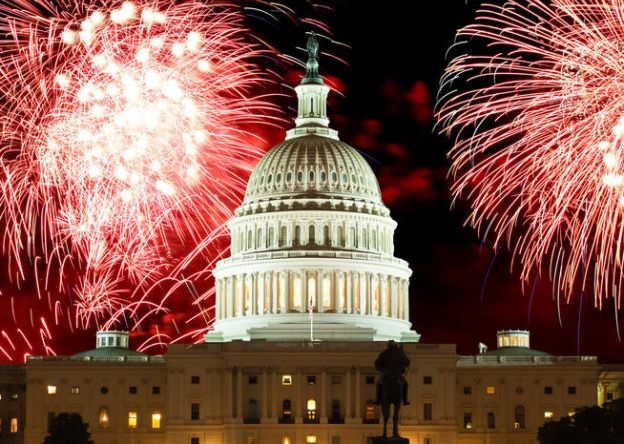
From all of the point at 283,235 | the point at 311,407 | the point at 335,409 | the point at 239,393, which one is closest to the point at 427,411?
the point at 335,409

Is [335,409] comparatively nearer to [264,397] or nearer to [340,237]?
[264,397]

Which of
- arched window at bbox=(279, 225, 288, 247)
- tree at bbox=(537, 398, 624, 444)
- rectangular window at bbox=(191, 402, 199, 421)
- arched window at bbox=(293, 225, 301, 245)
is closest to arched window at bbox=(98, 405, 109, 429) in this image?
rectangular window at bbox=(191, 402, 199, 421)

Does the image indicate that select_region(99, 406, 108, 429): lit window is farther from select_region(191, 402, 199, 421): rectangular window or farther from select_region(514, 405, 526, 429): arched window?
select_region(514, 405, 526, 429): arched window

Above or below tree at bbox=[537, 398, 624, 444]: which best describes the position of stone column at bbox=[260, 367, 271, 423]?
above

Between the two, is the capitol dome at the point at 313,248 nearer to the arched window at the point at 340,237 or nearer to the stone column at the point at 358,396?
the arched window at the point at 340,237

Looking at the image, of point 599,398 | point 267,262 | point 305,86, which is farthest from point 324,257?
point 599,398

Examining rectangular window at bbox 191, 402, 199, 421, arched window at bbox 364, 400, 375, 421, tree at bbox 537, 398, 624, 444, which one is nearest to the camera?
tree at bbox 537, 398, 624, 444

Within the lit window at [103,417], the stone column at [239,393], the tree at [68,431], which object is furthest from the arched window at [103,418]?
the tree at [68,431]

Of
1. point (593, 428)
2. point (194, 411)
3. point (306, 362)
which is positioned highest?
point (306, 362)
